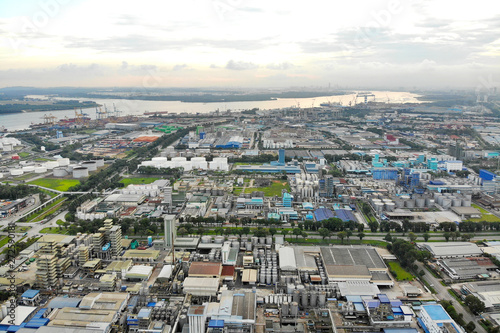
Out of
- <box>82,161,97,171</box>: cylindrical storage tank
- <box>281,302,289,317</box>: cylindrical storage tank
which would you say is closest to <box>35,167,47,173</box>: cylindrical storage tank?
<box>82,161,97,171</box>: cylindrical storage tank

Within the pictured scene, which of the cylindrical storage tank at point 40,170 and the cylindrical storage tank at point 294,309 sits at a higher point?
the cylindrical storage tank at point 40,170

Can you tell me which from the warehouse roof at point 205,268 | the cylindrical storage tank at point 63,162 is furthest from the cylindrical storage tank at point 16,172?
the warehouse roof at point 205,268

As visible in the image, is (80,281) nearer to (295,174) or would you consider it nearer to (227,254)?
(227,254)

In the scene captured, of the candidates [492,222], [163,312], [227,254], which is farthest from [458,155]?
[163,312]

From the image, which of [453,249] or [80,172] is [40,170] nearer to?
[80,172]

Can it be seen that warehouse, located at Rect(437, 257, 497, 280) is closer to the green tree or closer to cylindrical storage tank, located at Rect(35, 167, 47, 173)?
the green tree

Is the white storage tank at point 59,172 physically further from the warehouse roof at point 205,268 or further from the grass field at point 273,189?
the warehouse roof at point 205,268

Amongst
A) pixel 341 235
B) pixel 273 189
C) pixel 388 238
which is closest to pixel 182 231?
pixel 341 235
